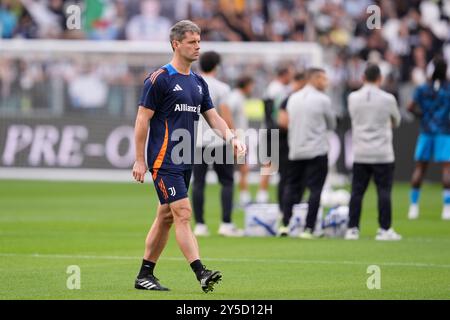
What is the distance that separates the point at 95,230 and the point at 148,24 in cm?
1791

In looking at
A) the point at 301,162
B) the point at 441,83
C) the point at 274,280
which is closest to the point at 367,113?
the point at 301,162

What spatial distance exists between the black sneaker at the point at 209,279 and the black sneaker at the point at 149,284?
1.89 feet

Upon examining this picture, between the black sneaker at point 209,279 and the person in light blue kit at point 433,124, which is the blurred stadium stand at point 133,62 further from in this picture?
the black sneaker at point 209,279

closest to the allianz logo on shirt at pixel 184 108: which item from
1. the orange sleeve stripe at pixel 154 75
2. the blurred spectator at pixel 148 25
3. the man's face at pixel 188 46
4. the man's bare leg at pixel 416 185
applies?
the orange sleeve stripe at pixel 154 75

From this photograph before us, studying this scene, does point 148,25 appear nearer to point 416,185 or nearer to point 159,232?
point 416,185

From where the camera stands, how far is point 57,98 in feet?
104

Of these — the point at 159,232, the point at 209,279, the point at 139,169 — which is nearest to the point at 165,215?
the point at 159,232

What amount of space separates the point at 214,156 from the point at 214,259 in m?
3.60

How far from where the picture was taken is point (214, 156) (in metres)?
18.1

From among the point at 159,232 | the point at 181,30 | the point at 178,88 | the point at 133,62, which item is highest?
the point at 133,62

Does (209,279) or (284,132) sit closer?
(209,279)

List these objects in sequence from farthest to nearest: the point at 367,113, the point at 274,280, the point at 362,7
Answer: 1. the point at 362,7
2. the point at 367,113
3. the point at 274,280
